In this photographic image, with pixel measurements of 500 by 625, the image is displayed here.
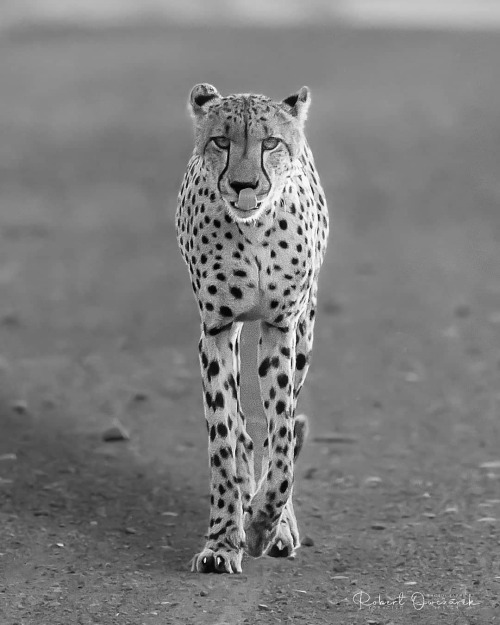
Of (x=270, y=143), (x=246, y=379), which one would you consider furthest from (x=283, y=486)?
(x=246, y=379)

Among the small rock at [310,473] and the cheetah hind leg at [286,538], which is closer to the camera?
the cheetah hind leg at [286,538]

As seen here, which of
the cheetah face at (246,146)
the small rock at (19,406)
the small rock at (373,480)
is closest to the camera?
the cheetah face at (246,146)

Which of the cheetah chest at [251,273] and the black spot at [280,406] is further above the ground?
the cheetah chest at [251,273]

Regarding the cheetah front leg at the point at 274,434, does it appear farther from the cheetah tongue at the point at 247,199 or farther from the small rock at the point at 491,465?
the small rock at the point at 491,465

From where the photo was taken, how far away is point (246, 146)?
17.1 feet

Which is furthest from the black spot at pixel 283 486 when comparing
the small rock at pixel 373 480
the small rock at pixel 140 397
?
the small rock at pixel 140 397

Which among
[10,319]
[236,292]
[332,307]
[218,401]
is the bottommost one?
[10,319]

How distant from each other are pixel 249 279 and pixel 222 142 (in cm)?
51

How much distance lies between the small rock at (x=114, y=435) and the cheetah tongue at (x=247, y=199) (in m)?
2.39

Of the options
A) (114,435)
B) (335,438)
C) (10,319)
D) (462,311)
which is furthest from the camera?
(462,311)

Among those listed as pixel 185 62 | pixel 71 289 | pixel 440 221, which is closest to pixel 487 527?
pixel 71 289

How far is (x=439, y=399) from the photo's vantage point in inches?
324

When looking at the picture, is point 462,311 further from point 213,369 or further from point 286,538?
point 213,369

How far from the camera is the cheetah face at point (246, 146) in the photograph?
5.19 metres
